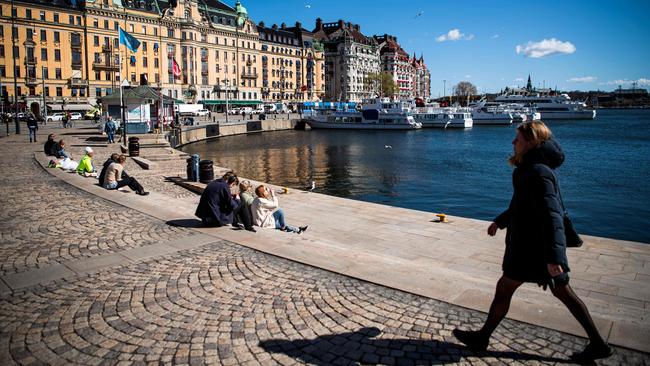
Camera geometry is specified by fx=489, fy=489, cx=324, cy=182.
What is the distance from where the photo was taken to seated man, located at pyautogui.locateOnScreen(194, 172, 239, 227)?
437 inches

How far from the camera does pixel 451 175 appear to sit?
3500 cm

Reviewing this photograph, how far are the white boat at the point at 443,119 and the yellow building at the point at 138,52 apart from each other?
131 feet

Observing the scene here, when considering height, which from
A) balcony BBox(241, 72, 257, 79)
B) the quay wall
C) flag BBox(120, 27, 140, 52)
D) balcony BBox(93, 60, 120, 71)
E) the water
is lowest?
the water

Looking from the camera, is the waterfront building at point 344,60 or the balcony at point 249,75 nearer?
the balcony at point 249,75

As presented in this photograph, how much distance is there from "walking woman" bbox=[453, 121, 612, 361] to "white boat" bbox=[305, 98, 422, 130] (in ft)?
286

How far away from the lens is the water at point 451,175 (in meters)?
23.2

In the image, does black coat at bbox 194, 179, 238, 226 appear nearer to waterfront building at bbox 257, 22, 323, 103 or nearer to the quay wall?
the quay wall

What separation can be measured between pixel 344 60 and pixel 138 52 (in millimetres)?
80248

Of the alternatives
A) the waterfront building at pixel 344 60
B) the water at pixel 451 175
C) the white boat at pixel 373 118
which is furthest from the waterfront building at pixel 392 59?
the water at pixel 451 175

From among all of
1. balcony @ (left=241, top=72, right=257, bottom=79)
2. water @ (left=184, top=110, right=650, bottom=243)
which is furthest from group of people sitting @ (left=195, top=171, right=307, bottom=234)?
balcony @ (left=241, top=72, right=257, bottom=79)

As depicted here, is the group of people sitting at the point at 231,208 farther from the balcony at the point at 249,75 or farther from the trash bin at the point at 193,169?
the balcony at the point at 249,75

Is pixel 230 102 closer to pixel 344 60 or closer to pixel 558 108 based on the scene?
pixel 344 60

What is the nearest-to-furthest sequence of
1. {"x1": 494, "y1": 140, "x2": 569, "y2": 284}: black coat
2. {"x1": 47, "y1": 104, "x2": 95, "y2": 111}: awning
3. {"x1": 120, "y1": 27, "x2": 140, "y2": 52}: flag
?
{"x1": 494, "y1": 140, "x2": 569, "y2": 284}: black coat, {"x1": 120, "y1": 27, "x2": 140, "y2": 52}: flag, {"x1": 47, "y1": 104, "x2": 95, "y2": 111}: awning

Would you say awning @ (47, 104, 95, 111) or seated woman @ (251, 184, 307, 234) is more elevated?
awning @ (47, 104, 95, 111)
